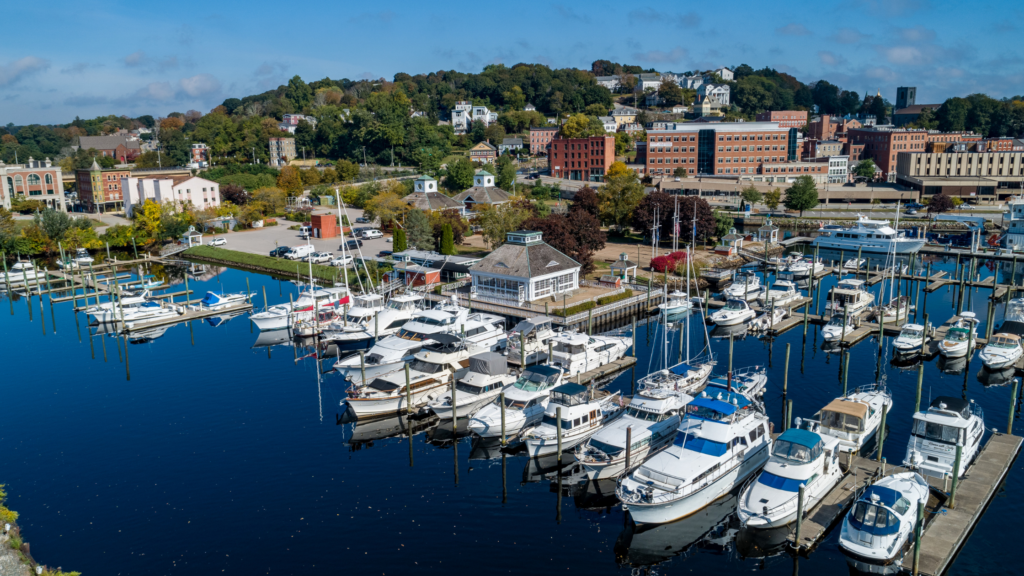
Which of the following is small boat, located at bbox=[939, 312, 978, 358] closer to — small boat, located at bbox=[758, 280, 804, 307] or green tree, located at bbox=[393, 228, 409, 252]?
small boat, located at bbox=[758, 280, 804, 307]

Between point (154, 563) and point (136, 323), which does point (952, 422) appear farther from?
point (136, 323)

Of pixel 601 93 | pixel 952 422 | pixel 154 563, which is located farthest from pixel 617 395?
pixel 601 93

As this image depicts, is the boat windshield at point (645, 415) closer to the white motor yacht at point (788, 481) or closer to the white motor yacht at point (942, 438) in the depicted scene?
the white motor yacht at point (788, 481)

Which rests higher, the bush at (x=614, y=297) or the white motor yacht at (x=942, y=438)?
the bush at (x=614, y=297)

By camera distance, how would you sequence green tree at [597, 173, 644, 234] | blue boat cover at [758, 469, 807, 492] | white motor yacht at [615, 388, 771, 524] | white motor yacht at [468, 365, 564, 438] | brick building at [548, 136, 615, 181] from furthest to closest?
brick building at [548, 136, 615, 181] → green tree at [597, 173, 644, 234] → white motor yacht at [468, 365, 564, 438] → white motor yacht at [615, 388, 771, 524] → blue boat cover at [758, 469, 807, 492]

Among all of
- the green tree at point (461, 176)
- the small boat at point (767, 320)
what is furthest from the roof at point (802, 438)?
the green tree at point (461, 176)

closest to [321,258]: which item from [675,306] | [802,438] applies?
[675,306]

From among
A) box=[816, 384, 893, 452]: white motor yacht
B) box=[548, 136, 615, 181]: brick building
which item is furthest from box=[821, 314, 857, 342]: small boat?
box=[548, 136, 615, 181]: brick building
